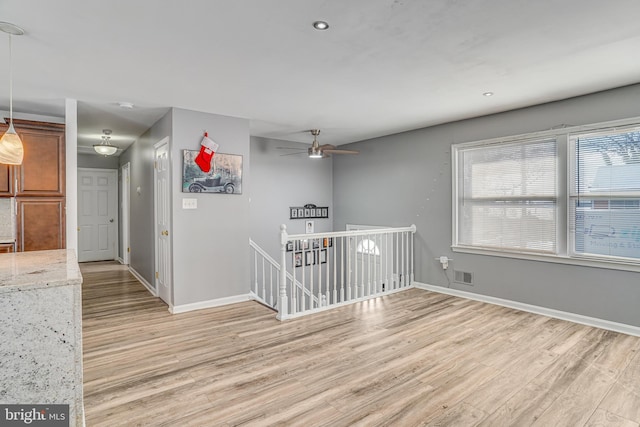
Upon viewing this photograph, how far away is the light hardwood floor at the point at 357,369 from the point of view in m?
2.09

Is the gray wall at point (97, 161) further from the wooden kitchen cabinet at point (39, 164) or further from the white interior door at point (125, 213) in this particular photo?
the wooden kitchen cabinet at point (39, 164)

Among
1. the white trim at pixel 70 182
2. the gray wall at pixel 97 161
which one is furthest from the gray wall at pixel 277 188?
the gray wall at pixel 97 161

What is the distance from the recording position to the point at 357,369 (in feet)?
8.66

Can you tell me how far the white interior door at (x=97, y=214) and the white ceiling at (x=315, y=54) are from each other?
13.2ft

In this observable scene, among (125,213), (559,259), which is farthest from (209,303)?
(125,213)

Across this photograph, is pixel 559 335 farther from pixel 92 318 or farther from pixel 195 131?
pixel 92 318

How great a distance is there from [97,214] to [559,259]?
868 centimetres

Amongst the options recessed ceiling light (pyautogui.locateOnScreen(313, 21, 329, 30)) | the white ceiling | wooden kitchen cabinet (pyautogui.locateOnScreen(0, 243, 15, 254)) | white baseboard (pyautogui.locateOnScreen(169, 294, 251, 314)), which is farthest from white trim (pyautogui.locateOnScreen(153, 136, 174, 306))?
recessed ceiling light (pyautogui.locateOnScreen(313, 21, 329, 30))

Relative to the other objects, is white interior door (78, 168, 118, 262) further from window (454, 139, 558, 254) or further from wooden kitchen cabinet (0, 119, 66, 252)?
window (454, 139, 558, 254)

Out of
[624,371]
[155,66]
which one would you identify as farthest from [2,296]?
[624,371]

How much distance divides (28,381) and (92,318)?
283 cm

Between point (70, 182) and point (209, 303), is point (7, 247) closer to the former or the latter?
point (70, 182)

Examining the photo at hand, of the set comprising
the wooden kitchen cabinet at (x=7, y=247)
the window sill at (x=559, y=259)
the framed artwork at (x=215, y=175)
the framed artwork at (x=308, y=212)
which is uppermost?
the framed artwork at (x=215, y=175)

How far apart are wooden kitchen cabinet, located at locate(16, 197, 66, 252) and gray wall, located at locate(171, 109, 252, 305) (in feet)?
3.76
